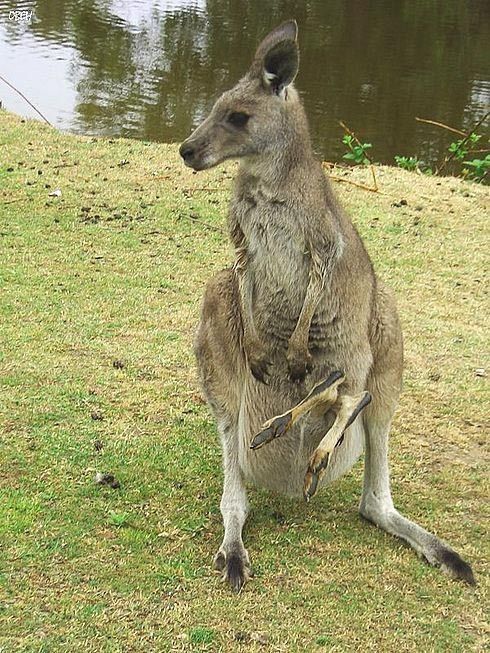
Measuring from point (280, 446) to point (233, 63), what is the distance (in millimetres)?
13131

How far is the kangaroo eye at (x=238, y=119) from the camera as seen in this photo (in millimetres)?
2900

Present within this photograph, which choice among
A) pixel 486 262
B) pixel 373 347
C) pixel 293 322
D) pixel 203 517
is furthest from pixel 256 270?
pixel 486 262

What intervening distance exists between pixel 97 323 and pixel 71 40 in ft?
39.4

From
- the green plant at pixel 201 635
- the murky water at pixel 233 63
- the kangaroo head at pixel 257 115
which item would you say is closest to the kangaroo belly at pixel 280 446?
the green plant at pixel 201 635

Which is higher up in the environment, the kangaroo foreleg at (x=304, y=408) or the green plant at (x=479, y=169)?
the kangaroo foreleg at (x=304, y=408)

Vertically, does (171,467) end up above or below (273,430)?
below

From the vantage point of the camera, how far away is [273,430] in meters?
2.87

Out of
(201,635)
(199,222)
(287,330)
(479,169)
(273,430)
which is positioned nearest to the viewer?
(201,635)

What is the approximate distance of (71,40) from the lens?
15.6 m

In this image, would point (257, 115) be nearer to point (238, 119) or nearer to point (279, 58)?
point (238, 119)

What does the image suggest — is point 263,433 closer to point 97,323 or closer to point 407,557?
point 407,557

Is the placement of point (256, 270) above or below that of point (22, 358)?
above

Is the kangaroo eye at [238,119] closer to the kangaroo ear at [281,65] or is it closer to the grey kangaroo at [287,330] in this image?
the grey kangaroo at [287,330]

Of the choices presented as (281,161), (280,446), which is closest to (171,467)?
(280,446)
